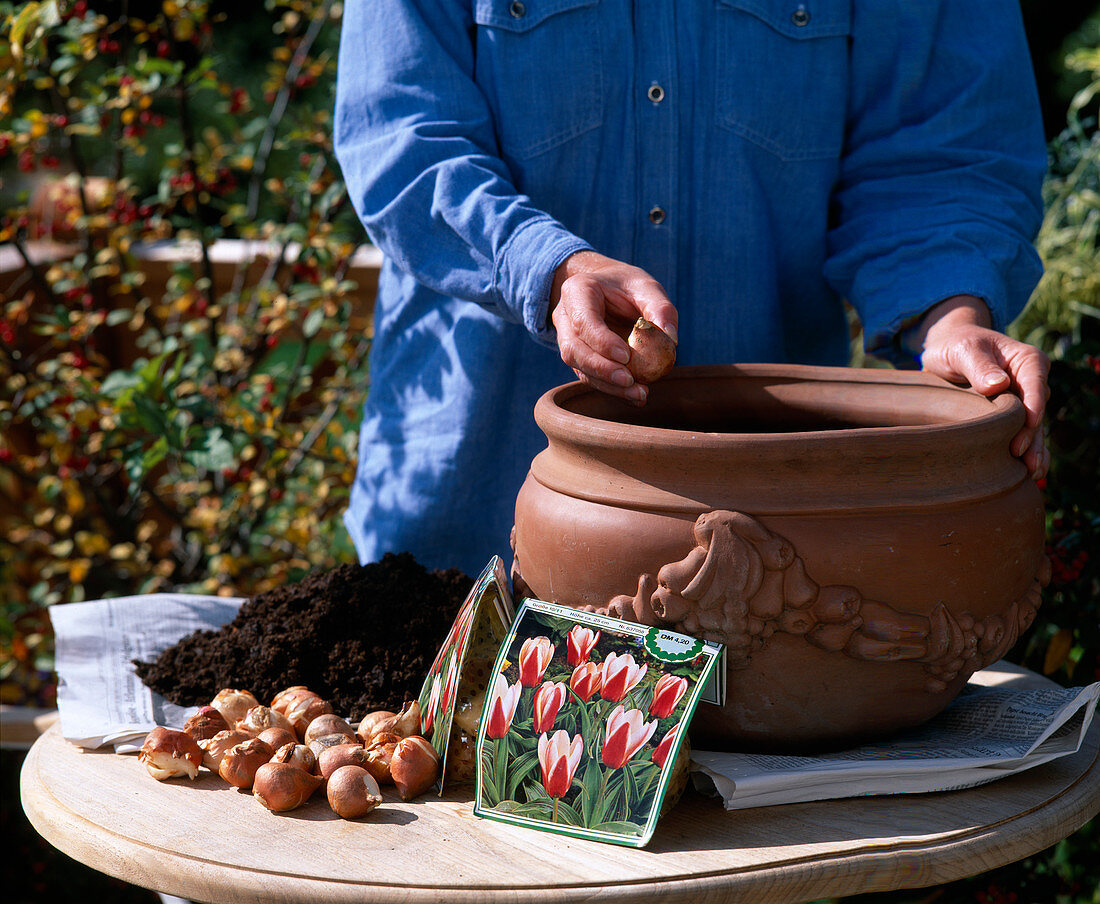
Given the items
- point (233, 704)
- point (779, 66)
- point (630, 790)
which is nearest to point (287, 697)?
point (233, 704)

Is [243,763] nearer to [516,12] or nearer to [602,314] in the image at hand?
[602,314]

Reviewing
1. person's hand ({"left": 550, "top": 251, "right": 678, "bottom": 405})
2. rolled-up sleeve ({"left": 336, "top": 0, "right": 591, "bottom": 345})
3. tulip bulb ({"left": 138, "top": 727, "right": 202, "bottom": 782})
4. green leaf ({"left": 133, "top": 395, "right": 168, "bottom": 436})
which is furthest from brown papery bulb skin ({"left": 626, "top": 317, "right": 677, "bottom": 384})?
green leaf ({"left": 133, "top": 395, "right": 168, "bottom": 436})

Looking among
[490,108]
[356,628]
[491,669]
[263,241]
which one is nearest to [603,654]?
[491,669]

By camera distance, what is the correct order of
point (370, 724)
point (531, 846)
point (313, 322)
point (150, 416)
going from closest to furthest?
point (531, 846) → point (370, 724) → point (150, 416) → point (313, 322)

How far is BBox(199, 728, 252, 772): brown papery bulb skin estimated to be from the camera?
1070 mm

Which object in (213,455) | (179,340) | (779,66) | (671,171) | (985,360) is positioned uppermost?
(779,66)

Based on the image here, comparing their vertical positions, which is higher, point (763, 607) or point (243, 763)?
point (763, 607)

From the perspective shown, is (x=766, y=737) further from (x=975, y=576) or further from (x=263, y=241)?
(x=263, y=241)

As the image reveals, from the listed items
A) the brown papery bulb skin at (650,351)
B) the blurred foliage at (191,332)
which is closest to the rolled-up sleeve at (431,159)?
the brown papery bulb skin at (650,351)

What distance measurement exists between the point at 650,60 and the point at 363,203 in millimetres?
419

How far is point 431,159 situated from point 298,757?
2.34 ft

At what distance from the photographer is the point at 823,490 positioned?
0.95 metres

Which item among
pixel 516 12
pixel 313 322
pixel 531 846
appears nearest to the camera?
pixel 531 846

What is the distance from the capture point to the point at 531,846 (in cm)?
93
